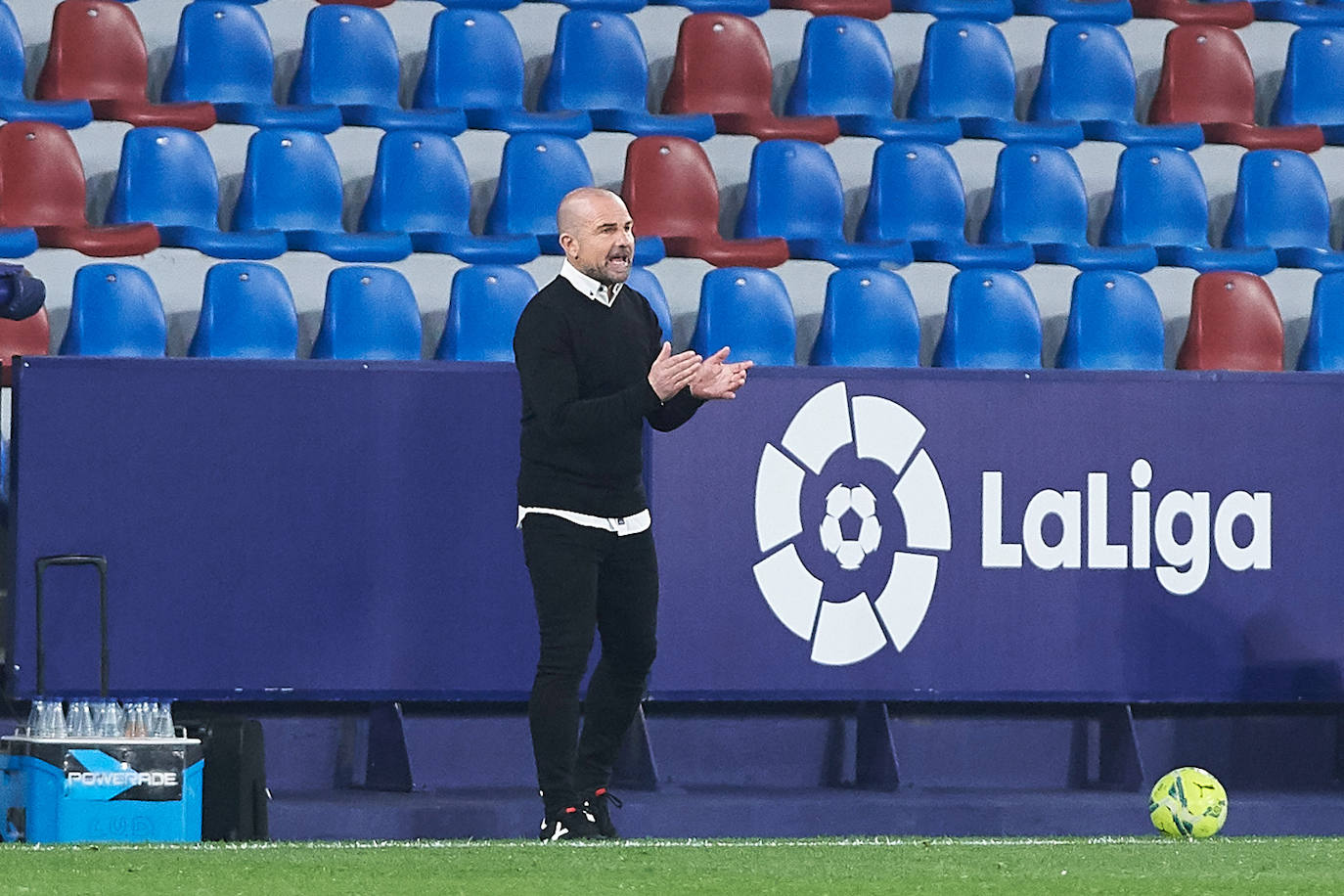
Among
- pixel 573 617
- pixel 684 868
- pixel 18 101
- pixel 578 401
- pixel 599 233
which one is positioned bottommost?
pixel 684 868

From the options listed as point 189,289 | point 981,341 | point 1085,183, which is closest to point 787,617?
point 981,341

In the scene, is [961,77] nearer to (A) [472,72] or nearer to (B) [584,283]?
(A) [472,72]

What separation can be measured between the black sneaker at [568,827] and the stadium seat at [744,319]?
2.65 m

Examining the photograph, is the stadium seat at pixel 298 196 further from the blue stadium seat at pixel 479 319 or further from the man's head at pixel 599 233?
the man's head at pixel 599 233

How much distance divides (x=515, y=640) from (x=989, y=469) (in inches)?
58.5

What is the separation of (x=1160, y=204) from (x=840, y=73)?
4.36 feet

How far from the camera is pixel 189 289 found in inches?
293

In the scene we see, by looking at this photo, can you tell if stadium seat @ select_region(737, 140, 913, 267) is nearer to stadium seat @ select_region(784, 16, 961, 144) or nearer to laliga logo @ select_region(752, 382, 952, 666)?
stadium seat @ select_region(784, 16, 961, 144)

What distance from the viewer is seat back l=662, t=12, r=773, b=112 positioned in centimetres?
859

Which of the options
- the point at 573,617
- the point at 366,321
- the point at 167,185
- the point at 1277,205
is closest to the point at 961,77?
the point at 1277,205

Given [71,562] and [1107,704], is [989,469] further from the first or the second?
[71,562]

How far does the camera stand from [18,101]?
7719 millimetres

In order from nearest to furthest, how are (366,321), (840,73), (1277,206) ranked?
(366,321) < (840,73) < (1277,206)

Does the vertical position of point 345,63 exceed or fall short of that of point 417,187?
it exceeds it
